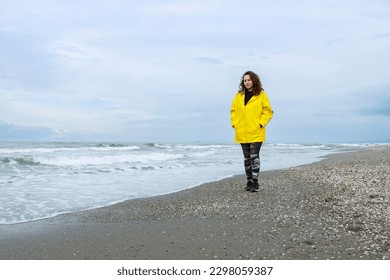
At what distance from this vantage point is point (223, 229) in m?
5.07

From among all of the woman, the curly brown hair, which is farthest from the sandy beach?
the curly brown hair

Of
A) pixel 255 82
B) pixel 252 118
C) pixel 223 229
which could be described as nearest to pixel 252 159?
pixel 252 118

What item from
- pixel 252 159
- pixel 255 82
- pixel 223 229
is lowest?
pixel 223 229

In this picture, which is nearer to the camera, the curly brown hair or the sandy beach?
the sandy beach

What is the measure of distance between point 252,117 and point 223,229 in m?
3.58

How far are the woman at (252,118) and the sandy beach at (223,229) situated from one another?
2.31 feet

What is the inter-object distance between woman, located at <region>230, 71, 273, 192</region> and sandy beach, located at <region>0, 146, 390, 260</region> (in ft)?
2.31

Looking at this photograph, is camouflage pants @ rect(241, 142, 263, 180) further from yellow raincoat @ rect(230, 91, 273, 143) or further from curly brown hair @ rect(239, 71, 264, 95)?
curly brown hair @ rect(239, 71, 264, 95)

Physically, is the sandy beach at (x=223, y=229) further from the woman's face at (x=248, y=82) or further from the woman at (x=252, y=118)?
the woman's face at (x=248, y=82)

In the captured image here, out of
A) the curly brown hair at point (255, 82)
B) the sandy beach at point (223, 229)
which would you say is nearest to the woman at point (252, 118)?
the curly brown hair at point (255, 82)

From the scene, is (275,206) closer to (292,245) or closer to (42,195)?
(292,245)

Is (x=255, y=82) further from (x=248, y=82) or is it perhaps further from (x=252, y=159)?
(x=252, y=159)

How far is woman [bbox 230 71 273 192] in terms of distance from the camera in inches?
317
